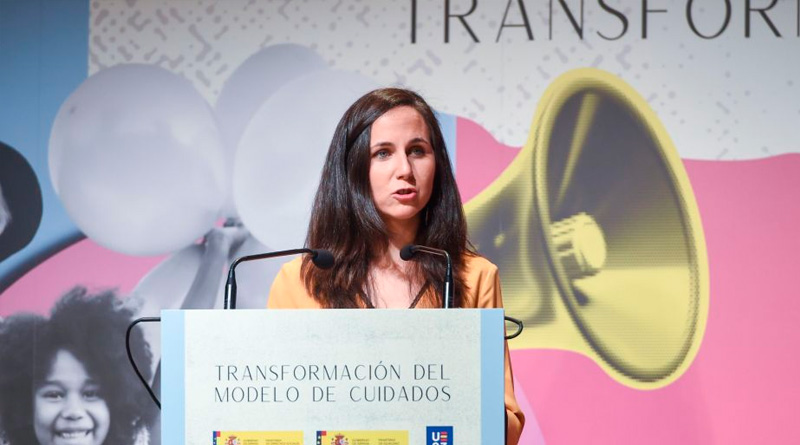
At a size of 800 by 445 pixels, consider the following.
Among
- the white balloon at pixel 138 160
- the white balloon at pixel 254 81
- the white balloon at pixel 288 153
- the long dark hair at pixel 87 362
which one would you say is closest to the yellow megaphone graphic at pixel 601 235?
the white balloon at pixel 288 153

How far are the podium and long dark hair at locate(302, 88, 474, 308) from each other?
1.67 feet

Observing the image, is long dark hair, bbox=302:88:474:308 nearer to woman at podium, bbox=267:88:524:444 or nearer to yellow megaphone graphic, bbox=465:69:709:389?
woman at podium, bbox=267:88:524:444

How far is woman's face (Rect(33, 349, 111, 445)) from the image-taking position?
3400 millimetres

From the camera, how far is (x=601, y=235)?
131 inches

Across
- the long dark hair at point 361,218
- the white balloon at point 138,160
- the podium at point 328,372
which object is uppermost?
the white balloon at point 138,160

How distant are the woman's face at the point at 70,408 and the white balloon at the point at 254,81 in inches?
36.6

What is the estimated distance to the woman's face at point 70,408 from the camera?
11.2 feet

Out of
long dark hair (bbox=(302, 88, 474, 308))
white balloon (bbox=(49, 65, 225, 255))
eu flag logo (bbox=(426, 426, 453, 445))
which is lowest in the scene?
eu flag logo (bbox=(426, 426, 453, 445))

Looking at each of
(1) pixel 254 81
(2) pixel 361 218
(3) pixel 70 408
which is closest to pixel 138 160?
(1) pixel 254 81

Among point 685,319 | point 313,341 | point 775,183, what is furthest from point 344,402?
point 775,183

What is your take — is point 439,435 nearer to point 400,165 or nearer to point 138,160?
point 400,165

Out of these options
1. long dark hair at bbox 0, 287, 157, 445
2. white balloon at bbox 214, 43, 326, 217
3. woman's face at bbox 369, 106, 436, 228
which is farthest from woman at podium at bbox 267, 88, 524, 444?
long dark hair at bbox 0, 287, 157, 445

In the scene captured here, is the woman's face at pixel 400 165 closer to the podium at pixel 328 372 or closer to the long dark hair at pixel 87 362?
the podium at pixel 328 372

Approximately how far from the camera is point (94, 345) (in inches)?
135
